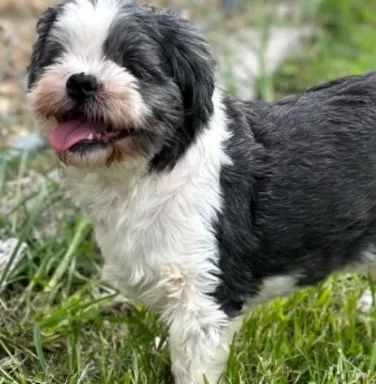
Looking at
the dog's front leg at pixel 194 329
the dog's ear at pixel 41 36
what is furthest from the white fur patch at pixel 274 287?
the dog's ear at pixel 41 36

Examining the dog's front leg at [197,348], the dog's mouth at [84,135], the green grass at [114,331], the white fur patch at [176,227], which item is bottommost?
the green grass at [114,331]

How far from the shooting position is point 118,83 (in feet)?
9.12

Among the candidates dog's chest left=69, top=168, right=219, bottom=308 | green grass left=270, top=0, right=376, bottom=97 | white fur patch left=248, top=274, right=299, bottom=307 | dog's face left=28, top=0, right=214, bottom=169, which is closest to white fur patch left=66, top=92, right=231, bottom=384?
dog's chest left=69, top=168, right=219, bottom=308

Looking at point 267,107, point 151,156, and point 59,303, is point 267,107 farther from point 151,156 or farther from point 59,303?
point 59,303

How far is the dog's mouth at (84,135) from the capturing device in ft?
A: 9.34

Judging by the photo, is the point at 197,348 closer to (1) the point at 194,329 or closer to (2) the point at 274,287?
(1) the point at 194,329

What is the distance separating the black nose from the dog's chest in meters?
0.39

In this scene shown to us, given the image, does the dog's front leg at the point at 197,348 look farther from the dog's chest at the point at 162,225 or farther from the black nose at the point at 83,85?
the black nose at the point at 83,85

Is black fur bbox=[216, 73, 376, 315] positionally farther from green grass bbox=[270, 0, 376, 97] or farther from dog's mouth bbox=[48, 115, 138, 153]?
green grass bbox=[270, 0, 376, 97]

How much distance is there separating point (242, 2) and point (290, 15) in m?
0.44

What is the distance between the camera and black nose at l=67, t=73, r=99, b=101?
2768 mm

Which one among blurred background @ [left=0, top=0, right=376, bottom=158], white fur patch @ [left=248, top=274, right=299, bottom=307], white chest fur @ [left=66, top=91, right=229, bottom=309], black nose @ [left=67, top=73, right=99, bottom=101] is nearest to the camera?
black nose @ [left=67, top=73, right=99, bottom=101]

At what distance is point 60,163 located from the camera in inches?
122

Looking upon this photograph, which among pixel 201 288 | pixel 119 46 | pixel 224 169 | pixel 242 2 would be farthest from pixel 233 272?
pixel 242 2
